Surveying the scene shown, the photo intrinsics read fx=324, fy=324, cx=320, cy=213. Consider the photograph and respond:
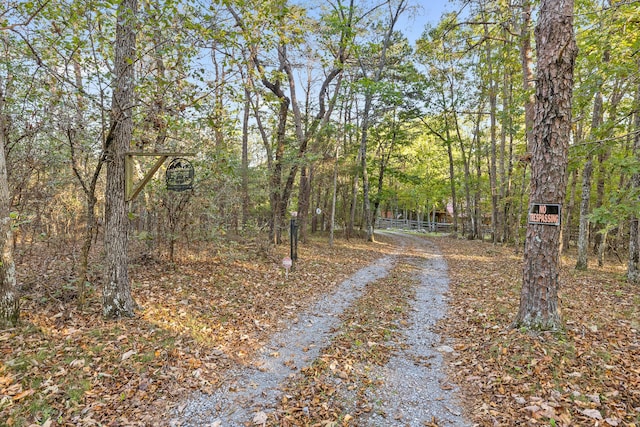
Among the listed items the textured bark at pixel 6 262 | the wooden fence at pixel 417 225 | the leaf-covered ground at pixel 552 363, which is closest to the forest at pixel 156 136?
the textured bark at pixel 6 262

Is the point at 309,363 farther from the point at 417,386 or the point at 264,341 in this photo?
the point at 417,386

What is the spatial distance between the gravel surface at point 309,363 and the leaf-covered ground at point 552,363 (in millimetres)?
278

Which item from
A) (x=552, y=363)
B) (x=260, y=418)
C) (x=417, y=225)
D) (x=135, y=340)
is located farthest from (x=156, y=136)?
(x=417, y=225)

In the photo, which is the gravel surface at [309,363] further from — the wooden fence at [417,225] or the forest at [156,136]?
the wooden fence at [417,225]

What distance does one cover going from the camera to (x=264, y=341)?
4.86m

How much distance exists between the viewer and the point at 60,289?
5.37 metres

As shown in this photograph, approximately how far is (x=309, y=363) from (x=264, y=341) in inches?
38.0

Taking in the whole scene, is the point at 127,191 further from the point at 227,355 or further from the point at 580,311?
the point at 580,311

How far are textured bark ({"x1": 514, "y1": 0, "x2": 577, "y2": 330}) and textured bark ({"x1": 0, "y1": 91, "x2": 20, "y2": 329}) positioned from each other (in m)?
6.69

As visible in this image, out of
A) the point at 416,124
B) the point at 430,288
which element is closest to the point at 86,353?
the point at 430,288

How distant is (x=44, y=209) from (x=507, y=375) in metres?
7.95

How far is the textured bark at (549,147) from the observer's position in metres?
4.02

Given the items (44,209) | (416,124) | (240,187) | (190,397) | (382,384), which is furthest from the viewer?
(416,124)

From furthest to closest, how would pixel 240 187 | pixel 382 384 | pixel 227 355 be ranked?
pixel 240 187
pixel 227 355
pixel 382 384
